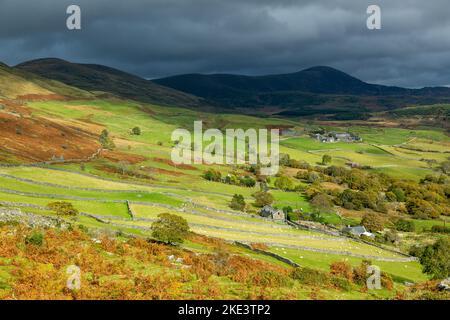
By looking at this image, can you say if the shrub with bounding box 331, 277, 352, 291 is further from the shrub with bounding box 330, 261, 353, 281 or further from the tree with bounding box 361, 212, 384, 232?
the tree with bounding box 361, 212, 384, 232

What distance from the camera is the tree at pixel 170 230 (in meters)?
46.9

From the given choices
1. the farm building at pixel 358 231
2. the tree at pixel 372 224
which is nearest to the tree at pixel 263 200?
the farm building at pixel 358 231

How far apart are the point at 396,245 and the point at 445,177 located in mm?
96346

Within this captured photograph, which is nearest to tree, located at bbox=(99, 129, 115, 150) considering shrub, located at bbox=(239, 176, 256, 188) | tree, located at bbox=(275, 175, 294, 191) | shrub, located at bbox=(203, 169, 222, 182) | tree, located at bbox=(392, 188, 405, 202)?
shrub, located at bbox=(203, 169, 222, 182)

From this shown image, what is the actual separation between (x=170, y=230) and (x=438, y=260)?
3768 cm

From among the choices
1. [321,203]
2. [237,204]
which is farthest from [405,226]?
[237,204]

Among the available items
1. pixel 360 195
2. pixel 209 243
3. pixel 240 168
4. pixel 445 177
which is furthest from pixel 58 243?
pixel 445 177

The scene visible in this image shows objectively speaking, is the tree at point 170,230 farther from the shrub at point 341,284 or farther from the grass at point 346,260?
the shrub at point 341,284

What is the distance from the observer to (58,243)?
1432 inches

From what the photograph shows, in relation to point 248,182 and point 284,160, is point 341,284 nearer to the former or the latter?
point 248,182

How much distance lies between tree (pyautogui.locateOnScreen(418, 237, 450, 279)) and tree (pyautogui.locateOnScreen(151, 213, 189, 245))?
103ft

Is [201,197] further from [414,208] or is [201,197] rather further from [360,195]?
[414,208]

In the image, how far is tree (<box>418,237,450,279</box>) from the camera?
5619 centimetres

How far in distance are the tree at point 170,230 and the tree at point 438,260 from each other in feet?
103
